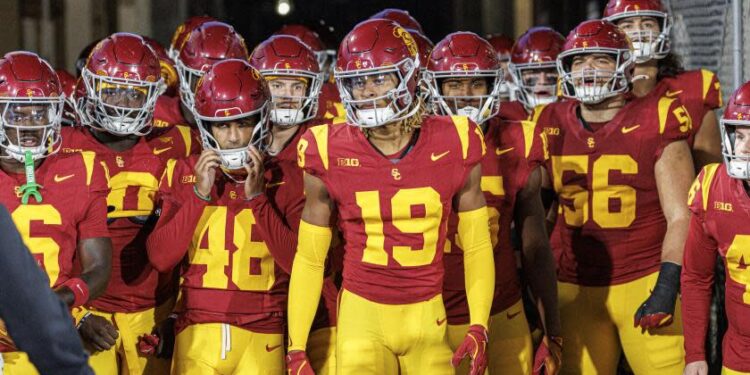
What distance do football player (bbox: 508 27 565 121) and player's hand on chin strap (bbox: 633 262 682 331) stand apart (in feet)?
5.57

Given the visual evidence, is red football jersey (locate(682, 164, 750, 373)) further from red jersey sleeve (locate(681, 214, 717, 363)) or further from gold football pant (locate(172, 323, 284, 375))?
gold football pant (locate(172, 323, 284, 375))

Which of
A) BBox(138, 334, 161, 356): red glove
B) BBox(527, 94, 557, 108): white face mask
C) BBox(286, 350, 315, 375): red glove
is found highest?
BBox(527, 94, 557, 108): white face mask

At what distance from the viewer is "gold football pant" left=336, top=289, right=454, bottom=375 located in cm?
359

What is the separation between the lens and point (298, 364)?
11.7 ft

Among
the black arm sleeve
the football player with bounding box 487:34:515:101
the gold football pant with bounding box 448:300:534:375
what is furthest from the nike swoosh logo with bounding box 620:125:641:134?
the black arm sleeve

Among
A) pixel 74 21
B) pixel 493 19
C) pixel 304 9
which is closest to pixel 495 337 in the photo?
pixel 304 9

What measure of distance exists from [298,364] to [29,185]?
0.95 meters

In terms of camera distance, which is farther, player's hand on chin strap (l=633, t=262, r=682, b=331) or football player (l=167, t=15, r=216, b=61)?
football player (l=167, t=15, r=216, b=61)

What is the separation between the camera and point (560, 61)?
4.65 metres

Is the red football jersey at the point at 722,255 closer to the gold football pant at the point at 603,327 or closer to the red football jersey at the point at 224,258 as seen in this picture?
the gold football pant at the point at 603,327

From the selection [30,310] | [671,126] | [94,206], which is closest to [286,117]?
[94,206]

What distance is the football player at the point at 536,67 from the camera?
567 centimetres

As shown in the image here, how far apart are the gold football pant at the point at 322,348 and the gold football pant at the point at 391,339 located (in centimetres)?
57

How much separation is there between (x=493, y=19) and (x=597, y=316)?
5042 millimetres
